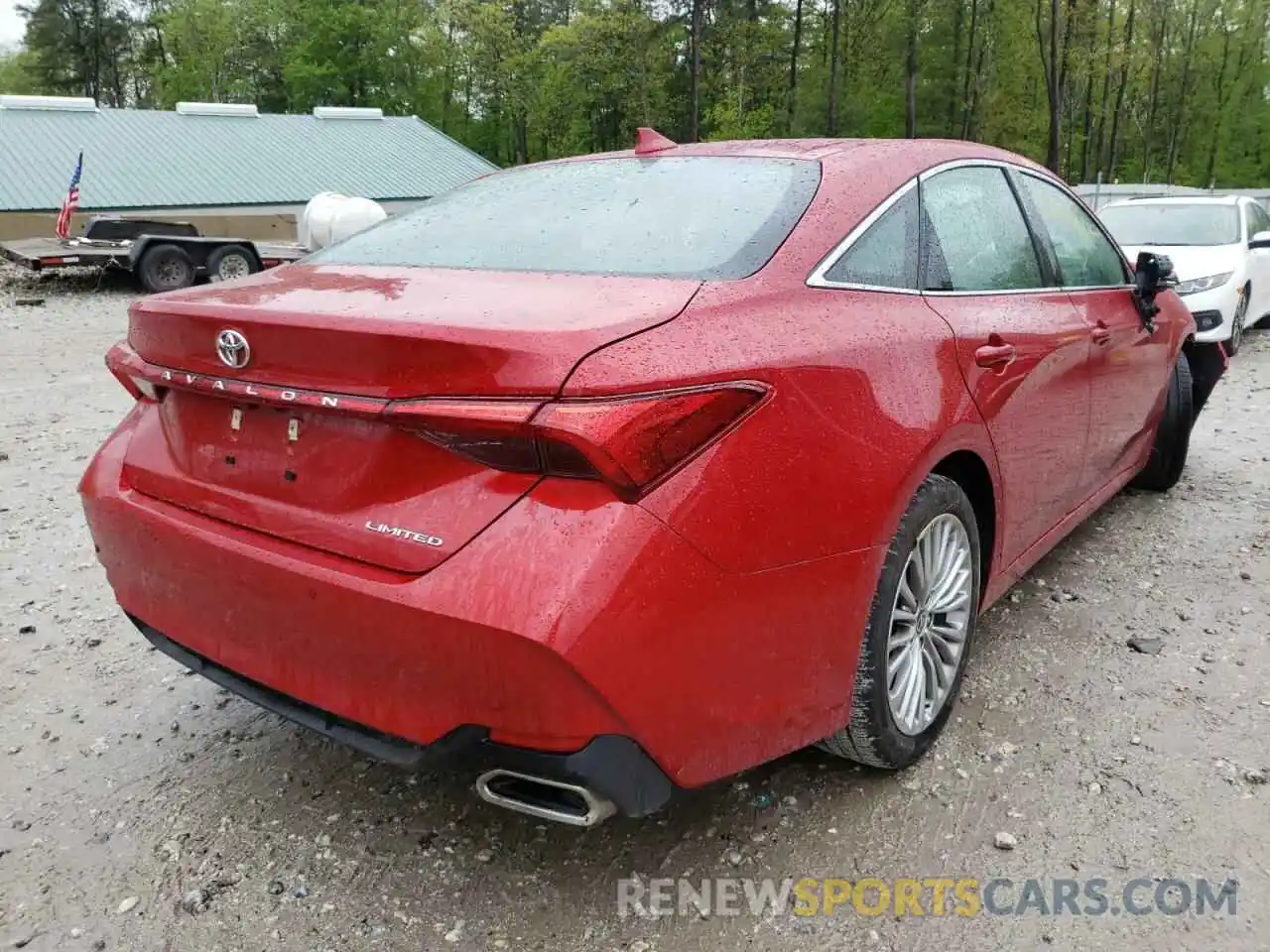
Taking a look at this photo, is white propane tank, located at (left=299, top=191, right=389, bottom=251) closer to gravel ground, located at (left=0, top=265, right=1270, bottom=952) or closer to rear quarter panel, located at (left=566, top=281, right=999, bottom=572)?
gravel ground, located at (left=0, top=265, right=1270, bottom=952)

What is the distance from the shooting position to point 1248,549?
13.1ft

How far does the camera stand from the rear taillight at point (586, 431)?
1.59m

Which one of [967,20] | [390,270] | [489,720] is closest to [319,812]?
[489,720]

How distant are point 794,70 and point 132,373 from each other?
160 ft

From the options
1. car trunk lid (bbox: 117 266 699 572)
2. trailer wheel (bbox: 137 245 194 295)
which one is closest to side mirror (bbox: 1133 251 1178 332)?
car trunk lid (bbox: 117 266 699 572)

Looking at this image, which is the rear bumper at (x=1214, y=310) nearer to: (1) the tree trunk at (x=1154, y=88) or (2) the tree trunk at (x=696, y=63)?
(2) the tree trunk at (x=696, y=63)

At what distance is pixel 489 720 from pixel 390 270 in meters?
1.11

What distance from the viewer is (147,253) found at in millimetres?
14812

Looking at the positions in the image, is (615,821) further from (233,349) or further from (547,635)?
(233,349)

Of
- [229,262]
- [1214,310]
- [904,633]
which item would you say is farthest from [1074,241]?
[229,262]

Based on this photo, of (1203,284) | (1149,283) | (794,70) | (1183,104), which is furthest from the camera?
(1183,104)

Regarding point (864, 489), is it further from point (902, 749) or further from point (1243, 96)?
point (1243, 96)

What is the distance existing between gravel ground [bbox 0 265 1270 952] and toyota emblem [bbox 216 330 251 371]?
1116 mm

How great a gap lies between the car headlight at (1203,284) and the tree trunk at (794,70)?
39.4 metres
